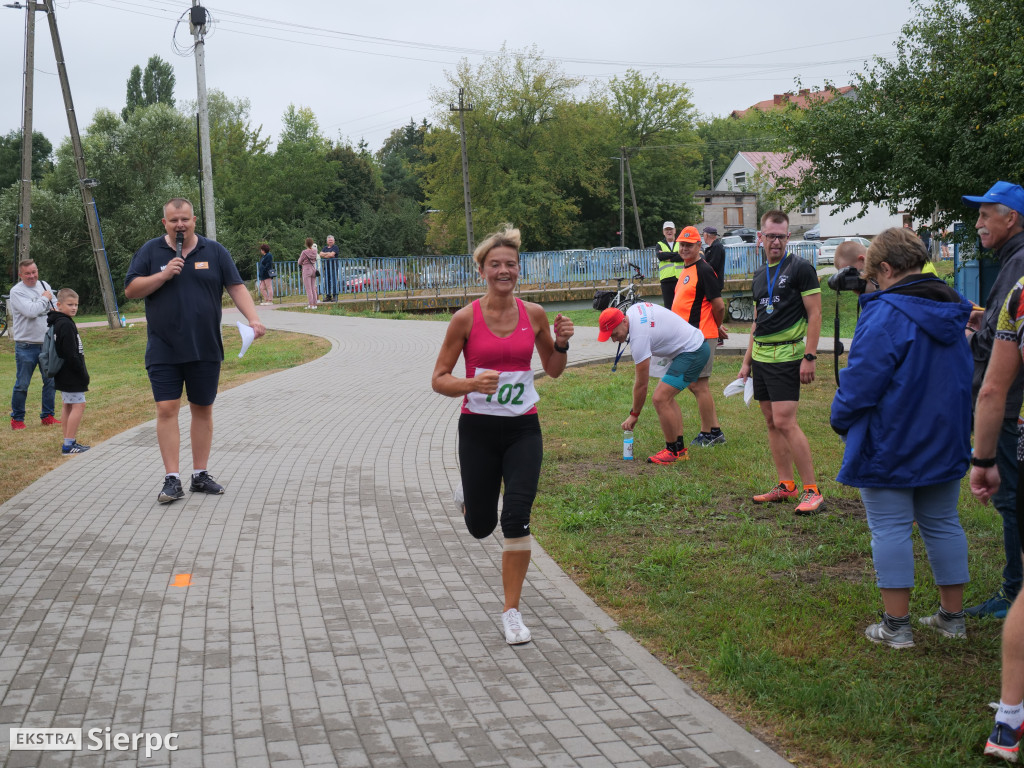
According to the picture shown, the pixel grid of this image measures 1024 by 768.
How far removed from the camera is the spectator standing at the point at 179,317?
6.93m

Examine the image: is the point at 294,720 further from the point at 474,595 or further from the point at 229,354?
the point at 229,354

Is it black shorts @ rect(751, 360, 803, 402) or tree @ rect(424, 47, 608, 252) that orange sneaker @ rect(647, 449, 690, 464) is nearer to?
black shorts @ rect(751, 360, 803, 402)

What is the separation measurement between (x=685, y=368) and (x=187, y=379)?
400cm

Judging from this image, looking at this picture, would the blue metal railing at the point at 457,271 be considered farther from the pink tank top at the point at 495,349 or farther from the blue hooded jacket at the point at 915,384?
the blue hooded jacket at the point at 915,384

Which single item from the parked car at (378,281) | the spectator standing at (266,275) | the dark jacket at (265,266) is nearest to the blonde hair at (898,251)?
the parked car at (378,281)

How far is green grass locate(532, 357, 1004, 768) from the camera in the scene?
3613 millimetres

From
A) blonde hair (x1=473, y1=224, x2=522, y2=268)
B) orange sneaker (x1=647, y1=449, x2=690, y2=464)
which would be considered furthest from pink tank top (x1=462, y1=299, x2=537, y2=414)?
orange sneaker (x1=647, y1=449, x2=690, y2=464)

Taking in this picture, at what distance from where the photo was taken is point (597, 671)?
4.19 m

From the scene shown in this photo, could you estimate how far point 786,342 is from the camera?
6.64 m

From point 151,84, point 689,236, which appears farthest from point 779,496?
point 151,84

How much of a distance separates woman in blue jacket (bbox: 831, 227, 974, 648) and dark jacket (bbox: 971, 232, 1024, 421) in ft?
0.56

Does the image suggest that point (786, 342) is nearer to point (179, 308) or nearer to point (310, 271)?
point (179, 308)

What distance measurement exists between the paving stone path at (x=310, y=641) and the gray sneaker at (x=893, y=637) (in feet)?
3.35

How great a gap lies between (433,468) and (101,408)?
658 centimetres
